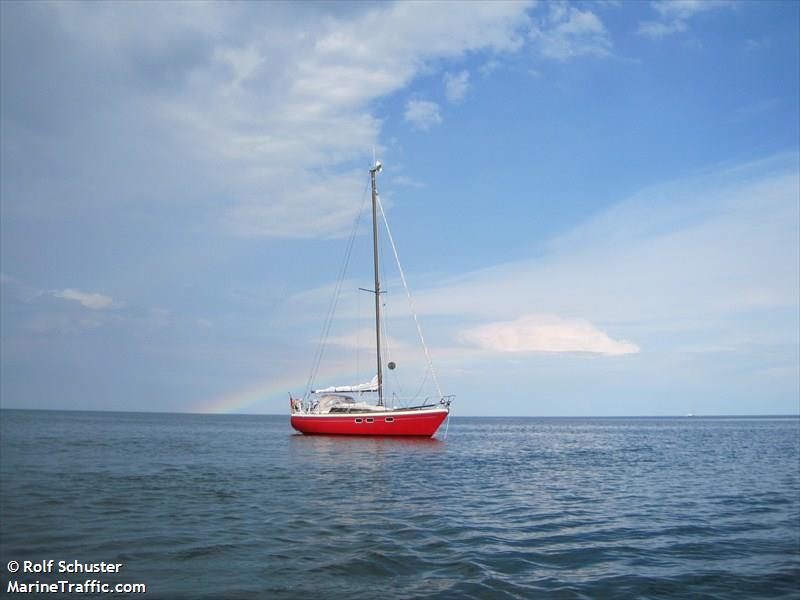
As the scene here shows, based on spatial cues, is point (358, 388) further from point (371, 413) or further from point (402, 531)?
point (402, 531)

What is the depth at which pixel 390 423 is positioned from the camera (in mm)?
50625

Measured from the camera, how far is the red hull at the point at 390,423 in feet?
164

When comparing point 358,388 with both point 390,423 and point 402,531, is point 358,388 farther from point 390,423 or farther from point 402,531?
point 402,531

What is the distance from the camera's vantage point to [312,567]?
11.2 metres

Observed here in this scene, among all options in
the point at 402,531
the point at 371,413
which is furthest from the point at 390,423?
the point at 402,531

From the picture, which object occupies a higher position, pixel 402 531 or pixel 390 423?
pixel 390 423

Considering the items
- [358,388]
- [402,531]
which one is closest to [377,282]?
[358,388]

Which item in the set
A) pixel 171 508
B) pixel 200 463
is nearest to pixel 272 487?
pixel 171 508

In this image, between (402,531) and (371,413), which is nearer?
(402,531)

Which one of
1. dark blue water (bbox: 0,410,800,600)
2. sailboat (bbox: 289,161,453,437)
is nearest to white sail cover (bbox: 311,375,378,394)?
sailboat (bbox: 289,161,453,437)

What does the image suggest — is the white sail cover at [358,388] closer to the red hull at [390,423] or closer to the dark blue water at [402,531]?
the red hull at [390,423]

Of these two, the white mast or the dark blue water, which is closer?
the dark blue water

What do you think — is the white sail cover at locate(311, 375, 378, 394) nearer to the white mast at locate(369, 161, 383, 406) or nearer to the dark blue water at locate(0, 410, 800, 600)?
the white mast at locate(369, 161, 383, 406)

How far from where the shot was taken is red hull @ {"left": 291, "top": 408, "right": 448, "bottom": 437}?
164 ft
